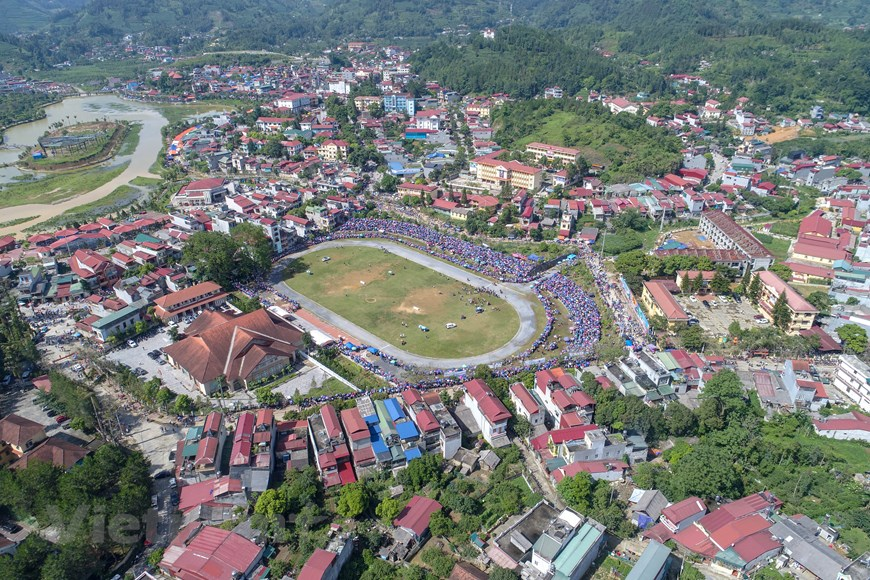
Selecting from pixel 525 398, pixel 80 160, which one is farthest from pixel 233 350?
pixel 80 160

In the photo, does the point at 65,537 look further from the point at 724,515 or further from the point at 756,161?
the point at 756,161

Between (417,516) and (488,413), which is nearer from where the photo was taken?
(417,516)

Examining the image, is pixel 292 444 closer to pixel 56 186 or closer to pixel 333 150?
pixel 333 150

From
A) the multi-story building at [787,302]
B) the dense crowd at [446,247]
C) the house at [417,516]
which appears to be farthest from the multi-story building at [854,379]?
the house at [417,516]

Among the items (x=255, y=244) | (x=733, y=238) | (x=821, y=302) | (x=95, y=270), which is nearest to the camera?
(x=821, y=302)

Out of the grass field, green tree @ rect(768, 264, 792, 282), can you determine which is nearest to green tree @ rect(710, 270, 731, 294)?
green tree @ rect(768, 264, 792, 282)

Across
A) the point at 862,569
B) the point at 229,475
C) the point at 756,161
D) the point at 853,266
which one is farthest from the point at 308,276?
the point at 756,161
